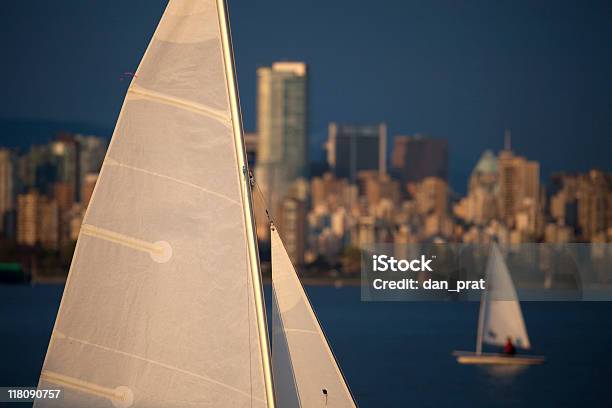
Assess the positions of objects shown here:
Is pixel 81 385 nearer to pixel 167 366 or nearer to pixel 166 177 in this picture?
pixel 167 366

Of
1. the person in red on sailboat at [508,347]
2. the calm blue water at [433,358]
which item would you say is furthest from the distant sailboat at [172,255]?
the person in red on sailboat at [508,347]

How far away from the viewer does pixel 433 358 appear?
235ft

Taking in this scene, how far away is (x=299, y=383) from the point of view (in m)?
17.2

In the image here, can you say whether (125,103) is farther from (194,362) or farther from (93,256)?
(194,362)

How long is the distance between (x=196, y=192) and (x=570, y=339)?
8051cm

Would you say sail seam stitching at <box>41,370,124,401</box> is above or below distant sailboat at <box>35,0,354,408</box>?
below

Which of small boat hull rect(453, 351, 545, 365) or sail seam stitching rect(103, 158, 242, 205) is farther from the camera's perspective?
small boat hull rect(453, 351, 545, 365)

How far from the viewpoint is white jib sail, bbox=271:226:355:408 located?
56.2 feet

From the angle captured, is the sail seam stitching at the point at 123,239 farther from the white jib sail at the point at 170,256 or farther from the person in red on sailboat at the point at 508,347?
the person in red on sailboat at the point at 508,347

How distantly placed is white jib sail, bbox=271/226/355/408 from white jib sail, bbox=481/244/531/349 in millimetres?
38774

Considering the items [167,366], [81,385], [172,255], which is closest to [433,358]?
[81,385]

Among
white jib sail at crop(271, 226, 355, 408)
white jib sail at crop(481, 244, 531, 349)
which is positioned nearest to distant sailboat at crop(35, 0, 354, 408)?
white jib sail at crop(271, 226, 355, 408)

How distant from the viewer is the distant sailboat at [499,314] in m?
56.7

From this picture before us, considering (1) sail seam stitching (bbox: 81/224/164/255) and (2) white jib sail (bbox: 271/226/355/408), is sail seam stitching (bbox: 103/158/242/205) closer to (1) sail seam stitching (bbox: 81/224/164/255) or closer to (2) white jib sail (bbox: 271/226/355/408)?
(1) sail seam stitching (bbox: 81/224/164/255)
